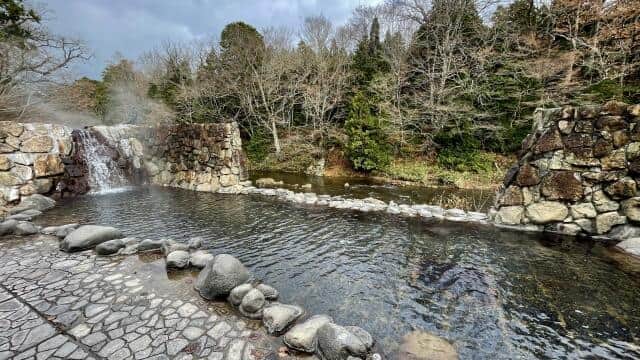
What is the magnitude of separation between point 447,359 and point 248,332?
191 cm

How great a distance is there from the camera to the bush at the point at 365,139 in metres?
14.6

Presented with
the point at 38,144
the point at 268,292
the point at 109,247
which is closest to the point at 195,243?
Answer: the point at 109,247

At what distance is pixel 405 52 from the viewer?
1648 centimetres

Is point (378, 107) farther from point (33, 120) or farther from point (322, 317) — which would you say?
point (33, 120)

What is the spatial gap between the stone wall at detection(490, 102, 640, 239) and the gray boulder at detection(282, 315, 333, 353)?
17.9ft

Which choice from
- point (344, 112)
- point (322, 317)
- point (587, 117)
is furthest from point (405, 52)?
point (322, 317)

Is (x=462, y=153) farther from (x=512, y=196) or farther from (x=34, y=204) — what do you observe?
(x=34, y=204)

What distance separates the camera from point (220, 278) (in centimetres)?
341

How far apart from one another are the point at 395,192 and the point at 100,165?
11.4 m

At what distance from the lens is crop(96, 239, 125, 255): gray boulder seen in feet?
14.9

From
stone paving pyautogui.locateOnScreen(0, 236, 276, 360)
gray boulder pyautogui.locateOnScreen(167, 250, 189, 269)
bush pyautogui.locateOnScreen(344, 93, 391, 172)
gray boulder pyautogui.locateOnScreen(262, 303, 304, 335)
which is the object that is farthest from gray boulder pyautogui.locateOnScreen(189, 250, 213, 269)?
bush pyautogui.locateOnScreen(344, 93, 391, 172)

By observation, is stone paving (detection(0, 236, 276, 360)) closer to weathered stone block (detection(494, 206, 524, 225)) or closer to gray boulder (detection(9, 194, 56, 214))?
gray boulder (detection(9, 194, 56, 214))

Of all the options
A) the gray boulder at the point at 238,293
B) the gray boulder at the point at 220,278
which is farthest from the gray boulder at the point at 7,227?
the gray boulder at the point at 238,293

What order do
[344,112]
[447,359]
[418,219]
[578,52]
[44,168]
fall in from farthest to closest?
[344,112]
[578,52]
[44,168]
[418,219]
[447,359]
